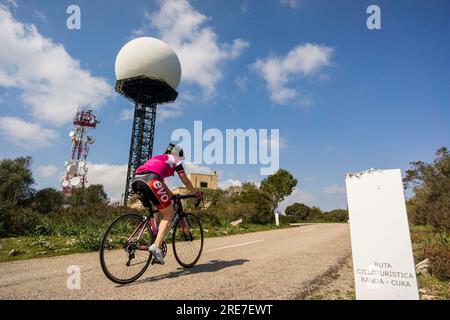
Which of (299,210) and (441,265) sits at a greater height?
(299,210)

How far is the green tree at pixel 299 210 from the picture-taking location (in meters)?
59.3

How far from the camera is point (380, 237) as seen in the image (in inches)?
105

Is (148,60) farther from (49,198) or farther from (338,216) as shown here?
(338,216)

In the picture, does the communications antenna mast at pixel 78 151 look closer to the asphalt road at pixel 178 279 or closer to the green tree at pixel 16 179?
the green tree at pixel 16 179

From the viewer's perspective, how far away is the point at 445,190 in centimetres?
1919

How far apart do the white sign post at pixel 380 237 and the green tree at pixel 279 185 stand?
38.5 metres

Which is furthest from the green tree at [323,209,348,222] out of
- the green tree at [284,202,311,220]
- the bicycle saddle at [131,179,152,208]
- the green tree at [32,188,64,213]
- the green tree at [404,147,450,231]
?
the bicycle saddle at [131,179,152,208]

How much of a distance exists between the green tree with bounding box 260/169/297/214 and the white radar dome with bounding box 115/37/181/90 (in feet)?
65.5

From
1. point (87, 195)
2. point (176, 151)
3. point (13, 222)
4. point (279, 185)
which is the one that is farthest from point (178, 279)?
point (87, 195)

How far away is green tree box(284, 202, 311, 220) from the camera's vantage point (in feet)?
194

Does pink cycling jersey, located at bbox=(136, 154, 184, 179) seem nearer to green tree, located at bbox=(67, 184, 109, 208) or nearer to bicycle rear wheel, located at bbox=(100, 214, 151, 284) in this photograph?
bicycle rear wheel, located at bbox=(100, 214, 151, 284)

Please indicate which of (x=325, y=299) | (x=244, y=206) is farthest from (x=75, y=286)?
(x=244, y=206)

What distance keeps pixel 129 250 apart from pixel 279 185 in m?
38.4

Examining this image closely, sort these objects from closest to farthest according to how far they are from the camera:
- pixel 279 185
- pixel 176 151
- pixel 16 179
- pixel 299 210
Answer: pixel 176 151
pixel 16 179
pixel 279 185
pixel 299 210
